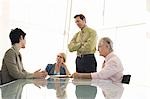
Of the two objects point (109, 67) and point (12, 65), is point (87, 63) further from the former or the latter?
point (12, 65)

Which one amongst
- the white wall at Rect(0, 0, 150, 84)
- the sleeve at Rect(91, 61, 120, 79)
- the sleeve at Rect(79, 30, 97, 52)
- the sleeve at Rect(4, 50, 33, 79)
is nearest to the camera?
the sleeve at Rect(4, 50, 33, 79)

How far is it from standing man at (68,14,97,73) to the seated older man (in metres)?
0.51

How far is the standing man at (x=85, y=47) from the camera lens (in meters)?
3.54

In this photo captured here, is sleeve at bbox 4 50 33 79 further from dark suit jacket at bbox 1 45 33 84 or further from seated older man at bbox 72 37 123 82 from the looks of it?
seated older man at bbox 72 37 123 82

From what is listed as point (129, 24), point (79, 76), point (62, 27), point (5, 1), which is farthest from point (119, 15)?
point (79, 76)

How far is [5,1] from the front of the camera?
18.2 feet

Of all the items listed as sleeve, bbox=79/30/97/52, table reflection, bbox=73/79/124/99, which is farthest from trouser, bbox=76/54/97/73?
table reflection, bbox=73/79/124/99

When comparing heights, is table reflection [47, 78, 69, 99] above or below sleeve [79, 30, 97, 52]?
below

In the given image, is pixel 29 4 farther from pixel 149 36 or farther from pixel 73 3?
pixel 149 36

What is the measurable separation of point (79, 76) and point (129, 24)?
2180mm

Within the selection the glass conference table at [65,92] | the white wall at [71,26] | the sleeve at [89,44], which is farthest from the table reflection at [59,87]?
the white wall at [71,26]

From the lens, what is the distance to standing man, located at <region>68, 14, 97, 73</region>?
11.6ft

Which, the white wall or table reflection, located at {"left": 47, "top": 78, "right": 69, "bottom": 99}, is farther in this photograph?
the white wall

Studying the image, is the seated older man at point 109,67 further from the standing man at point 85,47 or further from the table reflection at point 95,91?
the table reflection at point 95,91
